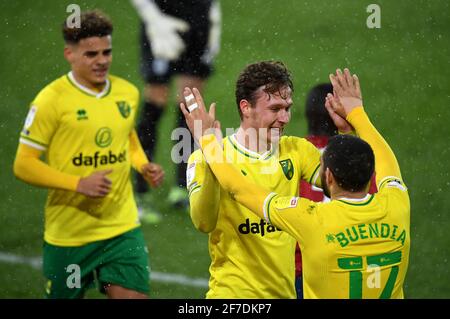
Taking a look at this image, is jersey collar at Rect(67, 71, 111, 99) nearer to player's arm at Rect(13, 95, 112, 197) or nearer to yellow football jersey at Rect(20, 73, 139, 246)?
yellow football jersey at Rect(20, 73, 139, 246)

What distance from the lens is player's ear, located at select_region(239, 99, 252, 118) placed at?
506cm

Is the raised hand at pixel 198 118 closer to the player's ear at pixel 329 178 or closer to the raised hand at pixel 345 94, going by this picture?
the player's ear at pixel 329 178

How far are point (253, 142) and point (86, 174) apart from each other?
1524 mm

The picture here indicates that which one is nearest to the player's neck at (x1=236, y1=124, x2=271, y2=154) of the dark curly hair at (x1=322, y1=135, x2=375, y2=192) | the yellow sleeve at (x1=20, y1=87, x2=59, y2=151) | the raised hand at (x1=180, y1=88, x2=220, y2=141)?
the raised hand at (x1=180, y1=88, x2=220, y2=141)

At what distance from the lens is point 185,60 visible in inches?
393

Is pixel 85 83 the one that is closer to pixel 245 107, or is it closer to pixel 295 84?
pixel 245 107

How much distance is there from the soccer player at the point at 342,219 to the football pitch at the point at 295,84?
3010mm

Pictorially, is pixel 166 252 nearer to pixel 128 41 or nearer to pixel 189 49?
pixel 189 49

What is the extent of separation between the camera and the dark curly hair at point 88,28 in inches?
253

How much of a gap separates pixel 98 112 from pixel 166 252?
216cm
